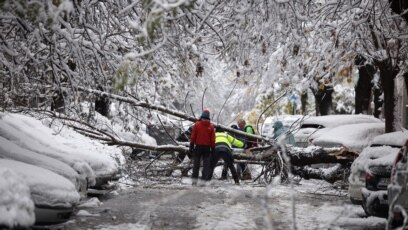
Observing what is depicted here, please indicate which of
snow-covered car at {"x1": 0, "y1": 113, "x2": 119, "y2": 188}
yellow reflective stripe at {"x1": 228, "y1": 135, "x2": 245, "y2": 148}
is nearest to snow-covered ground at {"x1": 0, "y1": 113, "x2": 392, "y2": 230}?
snow-covered car at {"x1": 0, "y1": 113, "x2": 119, "y2": 188}

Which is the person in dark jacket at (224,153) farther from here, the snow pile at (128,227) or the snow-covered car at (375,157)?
the snow pile at (128,227)

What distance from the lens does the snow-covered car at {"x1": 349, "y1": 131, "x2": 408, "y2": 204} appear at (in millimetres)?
→ 8359

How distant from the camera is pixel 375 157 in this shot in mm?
8500

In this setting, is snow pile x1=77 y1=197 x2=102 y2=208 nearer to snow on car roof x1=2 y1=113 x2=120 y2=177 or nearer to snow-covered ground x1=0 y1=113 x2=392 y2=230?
snow-covered ground x1=0 y1=113 x2=392 y2=230

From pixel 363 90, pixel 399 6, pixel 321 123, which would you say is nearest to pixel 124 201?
pixel 399 6

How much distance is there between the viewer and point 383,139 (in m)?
8.91

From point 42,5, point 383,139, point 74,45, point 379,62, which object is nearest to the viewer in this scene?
point 42,5

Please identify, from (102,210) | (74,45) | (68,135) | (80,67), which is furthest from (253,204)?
(74,45)

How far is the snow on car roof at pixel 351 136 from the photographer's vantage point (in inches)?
561

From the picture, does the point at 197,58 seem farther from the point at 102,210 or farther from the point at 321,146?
the point at 321,146

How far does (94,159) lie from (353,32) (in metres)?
5.47

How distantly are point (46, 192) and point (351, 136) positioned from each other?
9.47 m

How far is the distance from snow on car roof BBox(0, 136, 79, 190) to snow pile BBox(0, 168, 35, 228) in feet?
5.26

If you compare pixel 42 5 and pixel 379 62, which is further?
pixel 379 62
